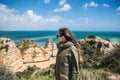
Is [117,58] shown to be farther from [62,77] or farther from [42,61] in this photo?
[42,61]

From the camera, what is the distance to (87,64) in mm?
10625

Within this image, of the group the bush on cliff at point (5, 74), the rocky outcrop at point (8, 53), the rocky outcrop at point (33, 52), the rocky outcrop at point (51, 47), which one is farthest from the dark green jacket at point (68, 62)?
the rocky outcrop at point (51, 47)

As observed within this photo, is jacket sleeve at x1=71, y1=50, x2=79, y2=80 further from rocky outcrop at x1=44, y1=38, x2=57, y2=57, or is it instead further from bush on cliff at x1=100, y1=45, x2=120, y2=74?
rocky outcrop at x1=44, y1=38, x2=57, y2=57

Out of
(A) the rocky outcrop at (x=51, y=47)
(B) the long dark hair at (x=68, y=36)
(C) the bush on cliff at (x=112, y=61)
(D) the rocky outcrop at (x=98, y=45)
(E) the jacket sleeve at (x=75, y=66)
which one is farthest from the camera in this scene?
(A) the rocky outcrop at (x=51, y=47)

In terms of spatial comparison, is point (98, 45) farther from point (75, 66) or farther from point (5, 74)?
point (75, 66)

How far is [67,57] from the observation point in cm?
375

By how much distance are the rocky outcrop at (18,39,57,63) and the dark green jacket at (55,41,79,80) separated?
21.0 metres

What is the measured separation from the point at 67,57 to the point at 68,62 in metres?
0.07

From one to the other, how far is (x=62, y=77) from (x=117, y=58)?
678 centimetres

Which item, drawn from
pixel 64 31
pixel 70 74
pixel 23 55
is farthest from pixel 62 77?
pixel 23 55

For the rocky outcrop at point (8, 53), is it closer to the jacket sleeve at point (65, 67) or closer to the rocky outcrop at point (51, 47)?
the rocky outcrop at point (51, 47)

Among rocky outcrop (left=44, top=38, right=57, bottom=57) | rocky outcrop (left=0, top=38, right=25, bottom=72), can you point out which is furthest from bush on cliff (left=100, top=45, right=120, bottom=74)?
rocky outcrop (left=44, top=38, right=57, bottom=57)

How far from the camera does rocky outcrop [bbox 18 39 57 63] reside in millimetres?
25156

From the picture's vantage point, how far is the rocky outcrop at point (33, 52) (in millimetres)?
25156
